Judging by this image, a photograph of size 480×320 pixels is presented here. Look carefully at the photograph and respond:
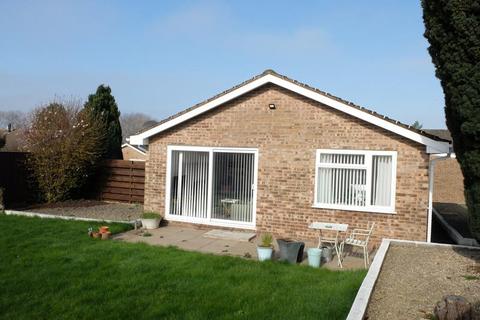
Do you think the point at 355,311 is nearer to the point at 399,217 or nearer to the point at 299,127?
the point at 399,217

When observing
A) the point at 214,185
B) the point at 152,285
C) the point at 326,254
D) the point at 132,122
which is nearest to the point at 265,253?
the point at 326,254

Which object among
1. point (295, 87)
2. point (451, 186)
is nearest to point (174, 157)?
point (295, 87)

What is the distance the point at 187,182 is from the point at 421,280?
25.6 feet

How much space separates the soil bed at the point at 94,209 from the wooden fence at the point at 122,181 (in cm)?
43


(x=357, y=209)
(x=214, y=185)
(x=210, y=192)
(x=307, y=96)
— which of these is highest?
(x=307, y=96)

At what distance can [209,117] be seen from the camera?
41.0 feet

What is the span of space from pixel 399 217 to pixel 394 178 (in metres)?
0.94

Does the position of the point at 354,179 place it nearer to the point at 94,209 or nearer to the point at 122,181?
the point at 94,209

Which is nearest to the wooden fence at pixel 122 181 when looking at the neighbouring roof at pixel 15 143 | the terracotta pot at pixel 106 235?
the neighbouring roof at pixel 15 143

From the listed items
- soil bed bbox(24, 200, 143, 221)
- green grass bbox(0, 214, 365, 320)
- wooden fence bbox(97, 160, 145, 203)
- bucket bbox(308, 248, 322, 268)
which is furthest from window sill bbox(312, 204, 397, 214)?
wooden fence bbox(97, 160, 145, 203)

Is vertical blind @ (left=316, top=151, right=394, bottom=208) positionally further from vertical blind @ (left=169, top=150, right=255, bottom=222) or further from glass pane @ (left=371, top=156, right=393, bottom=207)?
vertical blind @ (left=169, top=150, right=255, bottom=222)

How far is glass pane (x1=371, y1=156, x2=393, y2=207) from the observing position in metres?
10.7

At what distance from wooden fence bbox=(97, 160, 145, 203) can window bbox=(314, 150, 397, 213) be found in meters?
8.36

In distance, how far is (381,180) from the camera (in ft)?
35.3
